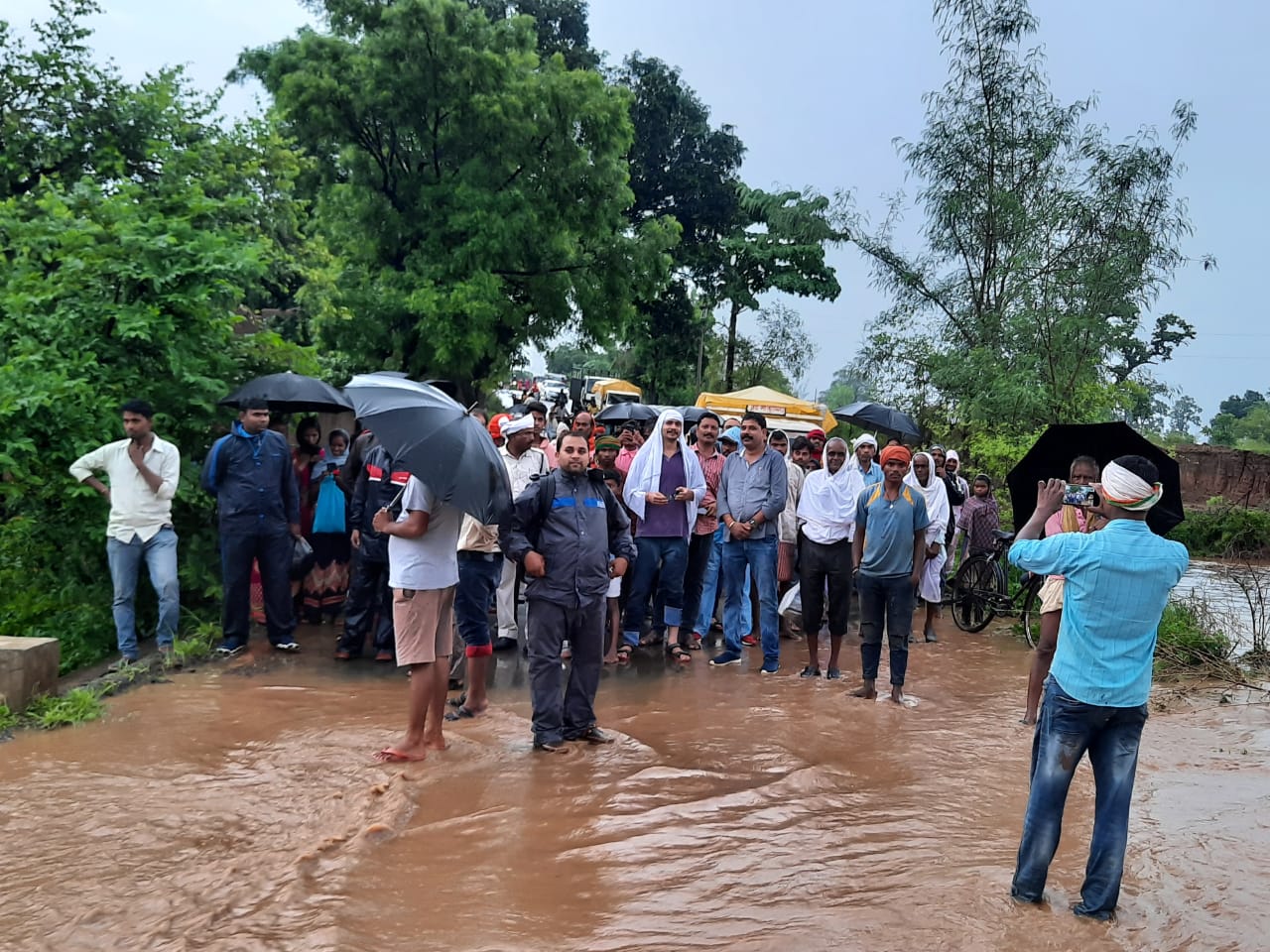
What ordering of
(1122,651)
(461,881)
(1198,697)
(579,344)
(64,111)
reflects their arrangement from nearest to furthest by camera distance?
(1122,651) → (461,881) → (1198,697) → (64,111) → (579,344)

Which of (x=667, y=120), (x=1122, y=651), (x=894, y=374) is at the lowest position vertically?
(x=1122, y=651)

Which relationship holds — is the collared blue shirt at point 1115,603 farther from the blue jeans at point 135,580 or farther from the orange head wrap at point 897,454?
the blue jeans at point 135,580

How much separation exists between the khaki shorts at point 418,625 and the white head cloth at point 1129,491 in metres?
3.50

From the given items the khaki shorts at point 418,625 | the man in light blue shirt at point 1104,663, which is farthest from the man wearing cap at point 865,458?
the man in light blue shirt at point 1104,663

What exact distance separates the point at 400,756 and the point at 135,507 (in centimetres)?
335

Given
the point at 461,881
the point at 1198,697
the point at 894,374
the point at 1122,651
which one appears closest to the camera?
the point at 1122,651

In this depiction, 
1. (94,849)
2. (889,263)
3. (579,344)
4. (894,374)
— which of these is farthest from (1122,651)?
(579,344)

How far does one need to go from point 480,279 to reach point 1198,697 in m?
13.6

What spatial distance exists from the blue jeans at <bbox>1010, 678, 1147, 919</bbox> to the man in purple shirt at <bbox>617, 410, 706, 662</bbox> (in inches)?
184

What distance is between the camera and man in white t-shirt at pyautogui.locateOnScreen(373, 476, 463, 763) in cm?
548

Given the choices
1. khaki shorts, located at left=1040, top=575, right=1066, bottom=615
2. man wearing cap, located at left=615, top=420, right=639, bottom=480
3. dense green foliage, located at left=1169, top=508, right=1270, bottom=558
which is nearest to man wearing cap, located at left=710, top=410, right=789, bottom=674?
man wearing cap, located at left=615, top=420, right=639, bottom=480

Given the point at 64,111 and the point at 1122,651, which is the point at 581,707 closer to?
the point at 1122,651

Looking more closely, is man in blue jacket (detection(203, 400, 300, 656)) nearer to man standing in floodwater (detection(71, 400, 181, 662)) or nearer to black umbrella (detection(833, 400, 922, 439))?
man standing in floodwater (detection(71, 400, 181, 662))

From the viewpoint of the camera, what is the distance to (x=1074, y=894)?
13.5ft
